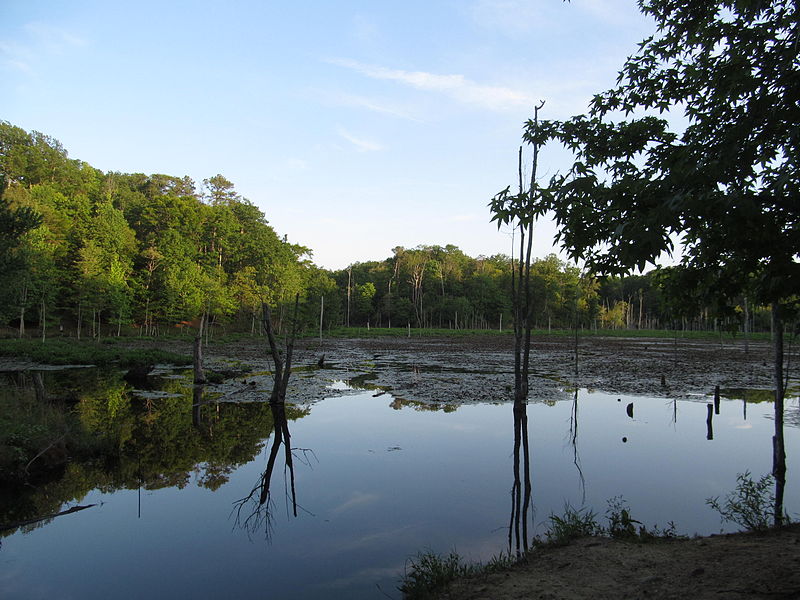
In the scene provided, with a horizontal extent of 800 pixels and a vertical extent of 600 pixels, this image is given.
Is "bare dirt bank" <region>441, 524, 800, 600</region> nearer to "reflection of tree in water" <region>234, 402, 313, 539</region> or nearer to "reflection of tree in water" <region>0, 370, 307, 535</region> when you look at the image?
"reflection of tree in water" <region>234, 402, 313, 539</region>

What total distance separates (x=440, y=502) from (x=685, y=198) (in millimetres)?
7072

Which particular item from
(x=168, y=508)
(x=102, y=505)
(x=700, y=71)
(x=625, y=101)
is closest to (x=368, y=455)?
(x=168, y=508)

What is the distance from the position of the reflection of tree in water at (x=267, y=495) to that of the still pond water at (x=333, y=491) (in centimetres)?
5

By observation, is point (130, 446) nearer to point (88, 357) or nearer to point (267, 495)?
point (267, 495)

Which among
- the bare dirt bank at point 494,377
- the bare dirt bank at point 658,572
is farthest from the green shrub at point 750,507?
the bare dirt bank at point 494,377

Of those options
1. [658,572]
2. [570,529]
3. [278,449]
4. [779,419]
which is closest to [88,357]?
[278,449]

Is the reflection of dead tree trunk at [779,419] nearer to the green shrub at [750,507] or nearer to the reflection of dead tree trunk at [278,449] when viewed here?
the green shrub at [750,507]

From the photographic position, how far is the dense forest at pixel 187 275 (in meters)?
50.3

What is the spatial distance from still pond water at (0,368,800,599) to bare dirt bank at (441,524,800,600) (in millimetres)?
1245

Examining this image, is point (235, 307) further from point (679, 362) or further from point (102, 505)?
point (102, 505)

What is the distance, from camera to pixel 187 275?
62188 mm

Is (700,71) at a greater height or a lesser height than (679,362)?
greater

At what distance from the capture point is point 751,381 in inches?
931

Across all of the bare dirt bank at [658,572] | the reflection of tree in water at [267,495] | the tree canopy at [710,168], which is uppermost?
the tree canopy at [710,168]
